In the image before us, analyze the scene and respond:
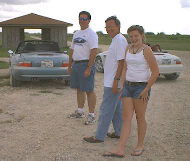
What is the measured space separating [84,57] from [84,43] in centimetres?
24

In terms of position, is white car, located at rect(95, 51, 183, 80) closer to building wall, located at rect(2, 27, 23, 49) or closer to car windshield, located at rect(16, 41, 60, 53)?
car windshield, located at rect(16, 41, 60, 53)

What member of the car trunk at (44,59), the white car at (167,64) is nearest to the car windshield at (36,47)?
the car trunk at (44,59)

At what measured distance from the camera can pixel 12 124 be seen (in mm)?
4910

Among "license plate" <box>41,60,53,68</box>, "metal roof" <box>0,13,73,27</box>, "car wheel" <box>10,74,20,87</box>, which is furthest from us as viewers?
"metal roof" <box>0,13,73,27</box>

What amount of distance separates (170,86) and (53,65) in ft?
12.2

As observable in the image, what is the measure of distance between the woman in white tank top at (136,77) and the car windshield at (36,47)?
5.57 meters

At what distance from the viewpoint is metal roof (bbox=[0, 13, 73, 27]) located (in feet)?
82.8

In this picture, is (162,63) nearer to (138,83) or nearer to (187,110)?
(187,110)

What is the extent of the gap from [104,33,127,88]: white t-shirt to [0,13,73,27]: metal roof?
2233 cm

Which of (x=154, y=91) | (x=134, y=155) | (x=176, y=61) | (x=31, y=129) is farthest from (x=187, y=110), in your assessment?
(x=176, y=61)

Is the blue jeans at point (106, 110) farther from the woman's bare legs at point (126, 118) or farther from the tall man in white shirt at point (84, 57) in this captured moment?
the tall man in white shirt at point (84, 57)

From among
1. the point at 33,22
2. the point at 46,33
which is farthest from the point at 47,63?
the point at 46,33

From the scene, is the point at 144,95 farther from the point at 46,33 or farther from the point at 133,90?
the point at 46,33

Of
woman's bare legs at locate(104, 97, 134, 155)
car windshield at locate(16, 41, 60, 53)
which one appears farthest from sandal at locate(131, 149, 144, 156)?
car windshield at locate(16, 41, 60, 53)
